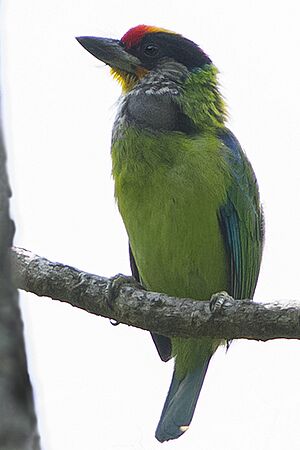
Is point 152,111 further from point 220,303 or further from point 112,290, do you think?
point 220,303

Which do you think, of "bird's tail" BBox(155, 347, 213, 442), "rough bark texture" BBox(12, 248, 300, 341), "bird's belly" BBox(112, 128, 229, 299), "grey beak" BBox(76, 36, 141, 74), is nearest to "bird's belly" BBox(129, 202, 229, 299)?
"bird's belly" BBox(112, 128, 229, 299)

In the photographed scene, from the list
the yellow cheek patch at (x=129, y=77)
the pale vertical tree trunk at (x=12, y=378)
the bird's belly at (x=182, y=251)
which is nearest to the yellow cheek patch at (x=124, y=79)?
the yellow cheek patch at (x=129, y=77)

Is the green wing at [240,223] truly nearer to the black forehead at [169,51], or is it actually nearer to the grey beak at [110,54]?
the black forehead at [169,51]

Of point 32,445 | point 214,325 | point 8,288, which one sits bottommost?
point 214,325

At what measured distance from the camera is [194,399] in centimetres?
421

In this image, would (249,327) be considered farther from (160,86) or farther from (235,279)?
(160,86)

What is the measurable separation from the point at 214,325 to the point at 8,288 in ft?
7.07

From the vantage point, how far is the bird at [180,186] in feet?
12.6

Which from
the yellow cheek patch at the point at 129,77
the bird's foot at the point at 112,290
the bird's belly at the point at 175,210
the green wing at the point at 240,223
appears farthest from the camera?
the yellow cheek patch at the point at 129,77

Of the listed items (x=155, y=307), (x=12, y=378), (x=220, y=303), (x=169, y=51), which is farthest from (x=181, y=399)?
(x=12, y=378)

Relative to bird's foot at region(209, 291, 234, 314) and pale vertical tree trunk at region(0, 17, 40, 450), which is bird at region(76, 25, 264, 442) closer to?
bird's foot at region(209, 291, 234, 314)

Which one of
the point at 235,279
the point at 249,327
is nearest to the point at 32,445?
the point at 249,327

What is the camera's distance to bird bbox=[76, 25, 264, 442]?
12.6 ft

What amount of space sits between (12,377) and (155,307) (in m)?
2.38
